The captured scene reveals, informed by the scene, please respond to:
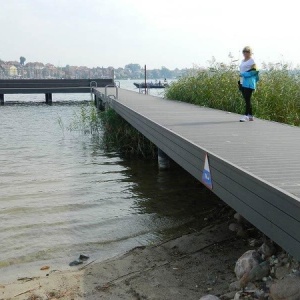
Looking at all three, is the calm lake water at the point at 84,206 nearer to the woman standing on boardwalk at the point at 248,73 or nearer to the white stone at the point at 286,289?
the woman standing on boardwalk at the point at 248,73

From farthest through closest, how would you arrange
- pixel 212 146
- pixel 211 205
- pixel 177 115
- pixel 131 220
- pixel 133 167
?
pixel 133 167 → pixel 177 115 → pixel 211 205 → pixel 131 220 → pixel 212 146

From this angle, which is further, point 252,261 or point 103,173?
point 103,173

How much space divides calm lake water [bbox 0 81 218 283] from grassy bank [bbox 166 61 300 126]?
2484 mm

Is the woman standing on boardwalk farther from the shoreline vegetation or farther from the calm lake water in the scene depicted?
the calm lake water

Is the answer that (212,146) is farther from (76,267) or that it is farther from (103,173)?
(103,173)

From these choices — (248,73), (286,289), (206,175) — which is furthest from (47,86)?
(286,289)

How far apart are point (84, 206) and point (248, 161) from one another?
13.3 feet

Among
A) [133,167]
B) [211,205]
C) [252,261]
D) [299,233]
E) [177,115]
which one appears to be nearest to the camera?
[299,233]

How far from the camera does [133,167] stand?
1246 cm

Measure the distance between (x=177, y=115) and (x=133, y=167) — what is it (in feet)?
6.09

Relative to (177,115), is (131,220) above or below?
below

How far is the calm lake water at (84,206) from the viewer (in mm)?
6816

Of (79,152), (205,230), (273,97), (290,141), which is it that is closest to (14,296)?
(205,230)

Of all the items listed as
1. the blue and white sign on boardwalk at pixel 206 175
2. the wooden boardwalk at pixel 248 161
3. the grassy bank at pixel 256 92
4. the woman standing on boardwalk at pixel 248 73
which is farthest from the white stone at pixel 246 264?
the grassy bank at pixel 256 92
